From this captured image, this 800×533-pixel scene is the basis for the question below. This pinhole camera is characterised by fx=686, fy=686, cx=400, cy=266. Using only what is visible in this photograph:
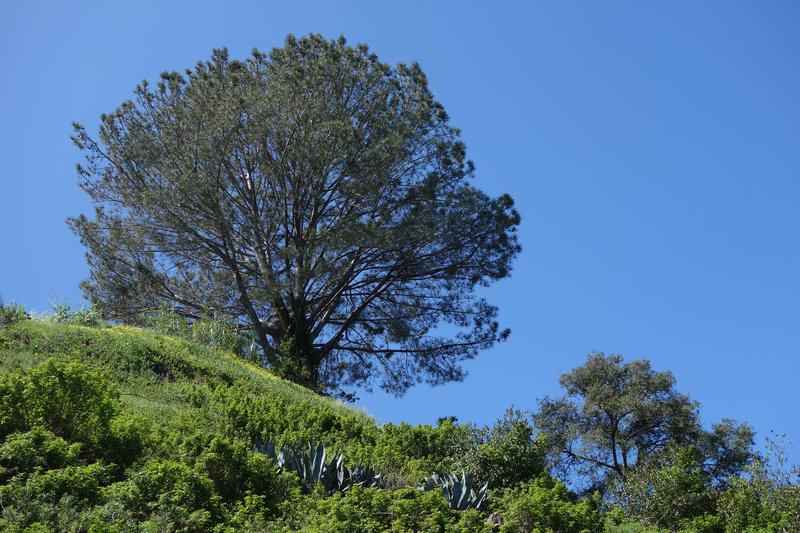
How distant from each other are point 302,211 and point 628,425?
10.3 metres

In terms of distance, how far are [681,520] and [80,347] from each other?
25.8 ft

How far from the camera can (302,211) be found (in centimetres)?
1742

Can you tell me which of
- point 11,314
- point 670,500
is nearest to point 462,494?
point 670,500

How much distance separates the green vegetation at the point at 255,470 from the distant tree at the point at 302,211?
6.59 meters

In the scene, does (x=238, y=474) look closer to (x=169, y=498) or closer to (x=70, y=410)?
(x=169, y=498)

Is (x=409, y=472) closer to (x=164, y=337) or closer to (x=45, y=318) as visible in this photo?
(x=164, y=337)

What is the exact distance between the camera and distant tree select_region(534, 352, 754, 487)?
17609mm

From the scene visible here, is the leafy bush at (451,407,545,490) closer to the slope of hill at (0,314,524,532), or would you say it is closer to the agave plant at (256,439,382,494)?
the slope of hill at (0,314,524,532)

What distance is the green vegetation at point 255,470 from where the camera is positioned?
5.14 m

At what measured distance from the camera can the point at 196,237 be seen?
1730 cm

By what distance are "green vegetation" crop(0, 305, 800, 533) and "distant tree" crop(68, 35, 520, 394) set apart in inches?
259

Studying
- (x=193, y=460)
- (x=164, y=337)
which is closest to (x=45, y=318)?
(x=164, y=337)

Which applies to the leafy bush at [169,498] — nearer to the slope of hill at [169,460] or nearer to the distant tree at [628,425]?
the slope of hill at [169,460]

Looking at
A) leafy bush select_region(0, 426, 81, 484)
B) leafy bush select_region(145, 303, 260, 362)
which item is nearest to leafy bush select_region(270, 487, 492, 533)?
leafy bush select_region(0, 426, 81, 484)
